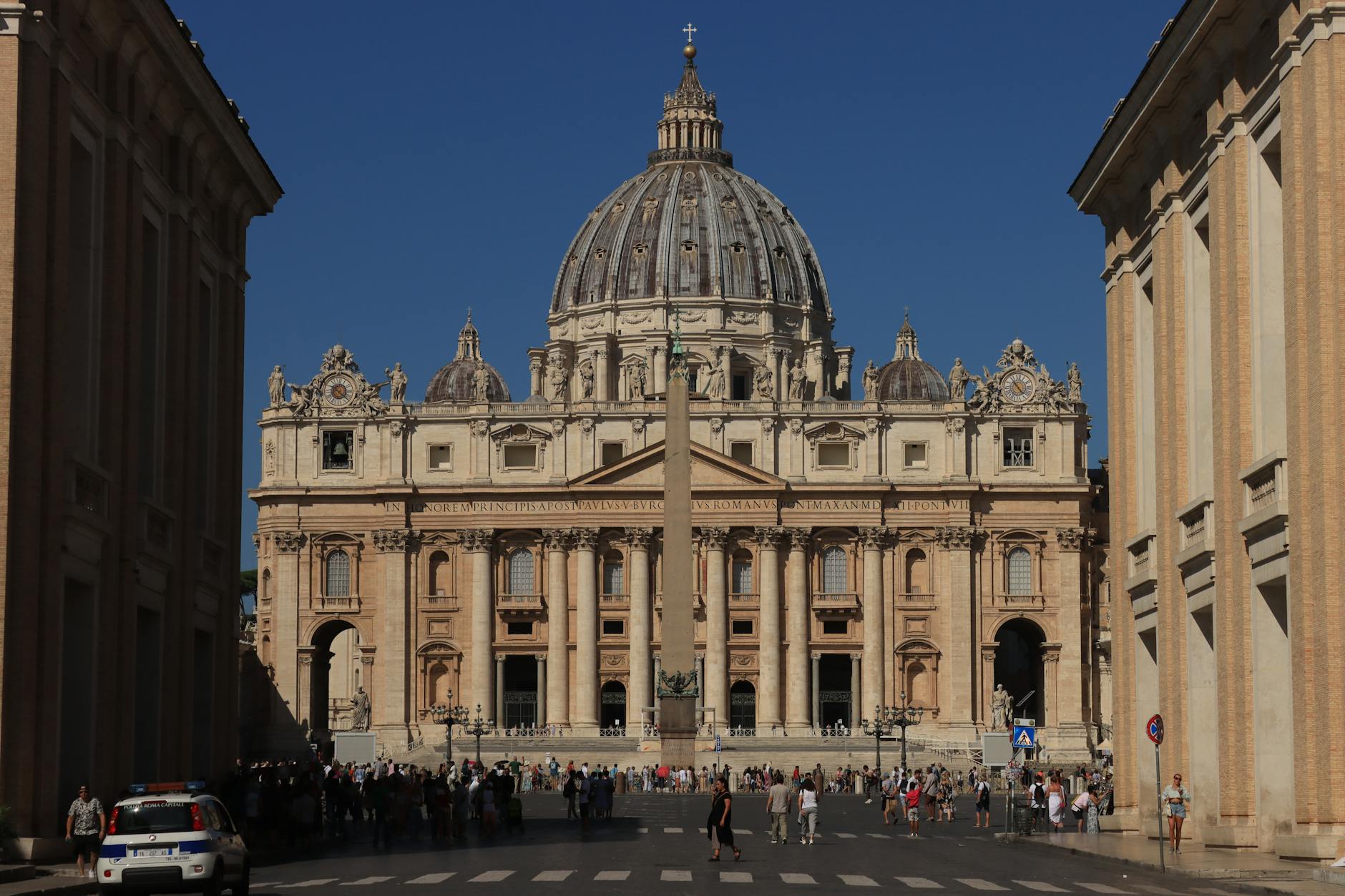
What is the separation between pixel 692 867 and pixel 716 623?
8030cm

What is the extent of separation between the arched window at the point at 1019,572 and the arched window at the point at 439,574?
26.9 metres

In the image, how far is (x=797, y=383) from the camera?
129125mm

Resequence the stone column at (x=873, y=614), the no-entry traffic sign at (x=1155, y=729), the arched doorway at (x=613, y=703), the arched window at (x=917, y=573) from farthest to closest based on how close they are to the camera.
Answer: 1. the arched doorway at (x=613, y=703)
2. the arched window at (x=917, y=573)
3. the stone column at (x=873, y=614)
4. the no-entry traffic sign at (x=1155, y=729)

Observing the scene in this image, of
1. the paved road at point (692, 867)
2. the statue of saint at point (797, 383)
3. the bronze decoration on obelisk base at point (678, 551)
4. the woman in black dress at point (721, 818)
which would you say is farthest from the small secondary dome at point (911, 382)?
the woman in black dress at point (721, 818)

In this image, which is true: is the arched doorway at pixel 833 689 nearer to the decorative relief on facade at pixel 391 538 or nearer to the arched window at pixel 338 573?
the decorative relief on facade at pixel 391 538

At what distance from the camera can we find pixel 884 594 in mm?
117750

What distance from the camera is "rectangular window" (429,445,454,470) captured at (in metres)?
120

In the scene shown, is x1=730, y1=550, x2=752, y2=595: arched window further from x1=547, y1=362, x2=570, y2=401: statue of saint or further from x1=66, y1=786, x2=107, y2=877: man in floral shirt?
x1=66, y1=786, x2=107, y2=877: man in floral shirt

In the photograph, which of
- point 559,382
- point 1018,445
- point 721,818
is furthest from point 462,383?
point 721,818

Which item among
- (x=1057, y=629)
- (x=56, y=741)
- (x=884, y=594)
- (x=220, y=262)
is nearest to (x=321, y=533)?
(x=884, y=594)

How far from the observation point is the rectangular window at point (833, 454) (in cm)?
11894

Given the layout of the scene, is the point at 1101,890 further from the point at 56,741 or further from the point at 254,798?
the point at 254,798

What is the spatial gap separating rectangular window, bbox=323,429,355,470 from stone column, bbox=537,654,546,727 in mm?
13432

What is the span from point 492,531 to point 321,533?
27.1 feet
